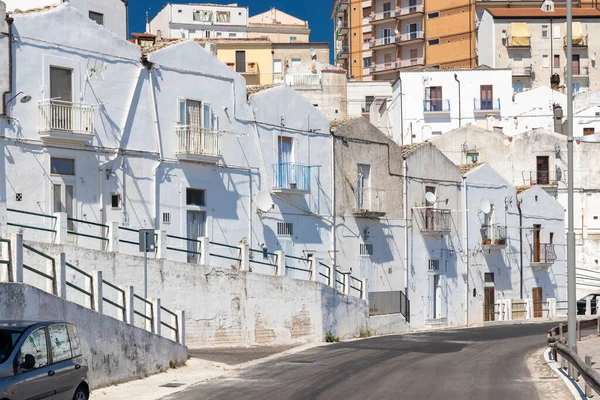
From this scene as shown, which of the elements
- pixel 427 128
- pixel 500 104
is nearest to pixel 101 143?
pixel 427 128

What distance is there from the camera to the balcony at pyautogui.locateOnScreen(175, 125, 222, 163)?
3519 cm

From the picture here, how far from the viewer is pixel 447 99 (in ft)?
252

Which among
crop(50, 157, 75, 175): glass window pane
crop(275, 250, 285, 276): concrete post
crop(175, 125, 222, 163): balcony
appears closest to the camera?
crop(50, 157, 75, 175): glass window pane

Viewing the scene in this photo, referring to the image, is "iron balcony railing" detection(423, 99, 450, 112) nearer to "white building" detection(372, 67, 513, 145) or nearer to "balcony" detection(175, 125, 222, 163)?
"white building" detection(372, 67, 513, 145)

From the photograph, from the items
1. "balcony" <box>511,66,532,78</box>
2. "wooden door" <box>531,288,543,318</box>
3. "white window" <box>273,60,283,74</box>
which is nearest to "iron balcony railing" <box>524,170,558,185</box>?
"wooden door" <box>531,288,543,318</box>

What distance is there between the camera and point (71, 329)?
16797 mm

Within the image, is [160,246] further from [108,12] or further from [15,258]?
[108,12]

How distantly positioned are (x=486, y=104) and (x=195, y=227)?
150ft

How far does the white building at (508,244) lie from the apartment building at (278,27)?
53.3m

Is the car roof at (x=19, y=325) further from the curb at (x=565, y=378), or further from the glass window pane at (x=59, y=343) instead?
the curb at (x=565, y=378)

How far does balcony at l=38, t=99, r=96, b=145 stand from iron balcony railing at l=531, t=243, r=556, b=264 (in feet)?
105

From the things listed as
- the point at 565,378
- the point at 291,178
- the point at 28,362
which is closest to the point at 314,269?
the point at 291,178

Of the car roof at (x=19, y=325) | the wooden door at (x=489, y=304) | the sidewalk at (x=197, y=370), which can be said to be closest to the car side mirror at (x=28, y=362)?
the car roof at (x=19, y=325)

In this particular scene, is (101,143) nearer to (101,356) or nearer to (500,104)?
(101,356)
